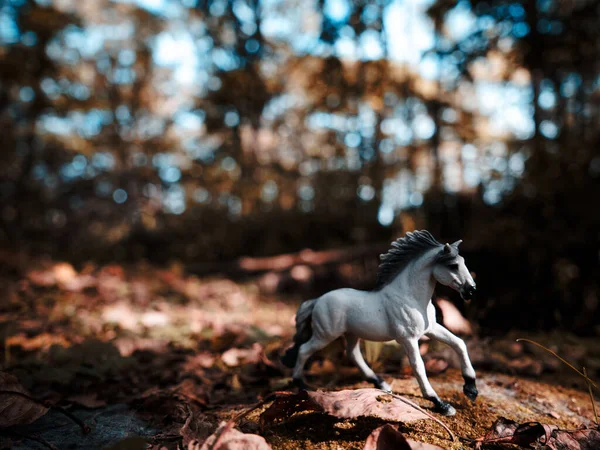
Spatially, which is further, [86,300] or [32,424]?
[86,300]

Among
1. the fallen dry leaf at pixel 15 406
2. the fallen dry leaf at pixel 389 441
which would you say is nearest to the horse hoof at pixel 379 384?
the fallen dry leaf at pixel 389 441

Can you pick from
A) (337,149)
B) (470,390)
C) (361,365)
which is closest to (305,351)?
(361,365)

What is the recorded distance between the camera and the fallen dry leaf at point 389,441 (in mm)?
1262

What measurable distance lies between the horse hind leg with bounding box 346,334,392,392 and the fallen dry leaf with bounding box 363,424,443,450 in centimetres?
59

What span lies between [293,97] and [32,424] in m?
18.6

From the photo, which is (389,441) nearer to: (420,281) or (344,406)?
(344,406)

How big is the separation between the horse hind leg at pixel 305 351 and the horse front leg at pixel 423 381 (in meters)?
0.35

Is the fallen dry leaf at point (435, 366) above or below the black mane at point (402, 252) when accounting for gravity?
below

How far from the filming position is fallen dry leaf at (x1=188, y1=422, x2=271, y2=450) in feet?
4.02

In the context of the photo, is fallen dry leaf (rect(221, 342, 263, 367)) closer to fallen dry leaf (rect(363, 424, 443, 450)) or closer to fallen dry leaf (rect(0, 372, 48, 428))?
fallen dry leaf (rect(0, 372, 48, 428))

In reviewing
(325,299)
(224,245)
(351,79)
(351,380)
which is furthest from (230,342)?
(351,79)

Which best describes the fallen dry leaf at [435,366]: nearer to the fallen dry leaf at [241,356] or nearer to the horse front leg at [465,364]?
the horse front leg at [465,364]

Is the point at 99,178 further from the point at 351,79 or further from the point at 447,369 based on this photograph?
the point at 447,369

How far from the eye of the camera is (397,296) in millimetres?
1742
